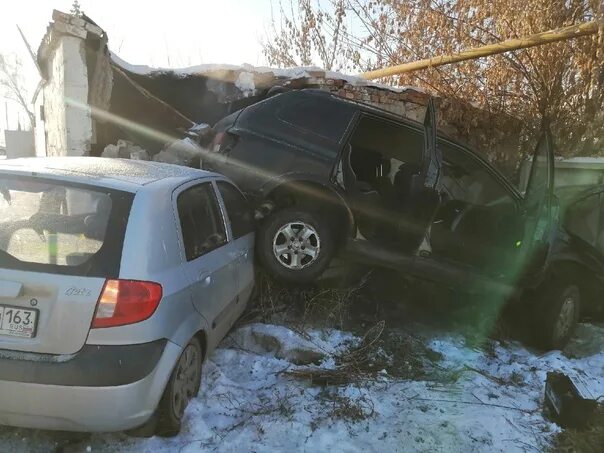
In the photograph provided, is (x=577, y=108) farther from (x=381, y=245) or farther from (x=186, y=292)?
(x=186, y=292)

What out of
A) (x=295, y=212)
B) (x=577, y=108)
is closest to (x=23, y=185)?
(x=295, y=212)

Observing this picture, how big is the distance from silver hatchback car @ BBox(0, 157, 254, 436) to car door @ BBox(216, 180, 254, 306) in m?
0.77

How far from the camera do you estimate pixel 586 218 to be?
20.4ft

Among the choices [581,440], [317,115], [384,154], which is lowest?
[581,440]

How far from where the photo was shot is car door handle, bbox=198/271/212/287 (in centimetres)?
298

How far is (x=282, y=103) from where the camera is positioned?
4.95 m

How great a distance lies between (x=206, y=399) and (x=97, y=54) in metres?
5.25

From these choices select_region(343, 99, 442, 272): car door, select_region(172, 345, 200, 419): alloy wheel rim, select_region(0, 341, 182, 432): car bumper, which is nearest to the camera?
select_region(0, 341, 182, 432): car bumper

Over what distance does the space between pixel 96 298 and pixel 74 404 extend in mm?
517

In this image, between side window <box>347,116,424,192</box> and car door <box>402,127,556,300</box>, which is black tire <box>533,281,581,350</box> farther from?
side window <box>347,116,424,192</box>

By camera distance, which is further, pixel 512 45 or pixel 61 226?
pixel 512 45

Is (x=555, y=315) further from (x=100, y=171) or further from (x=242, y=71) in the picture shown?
(x=242, y=71)

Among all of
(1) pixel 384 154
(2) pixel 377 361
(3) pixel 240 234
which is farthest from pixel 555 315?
(3) pixel 240 234

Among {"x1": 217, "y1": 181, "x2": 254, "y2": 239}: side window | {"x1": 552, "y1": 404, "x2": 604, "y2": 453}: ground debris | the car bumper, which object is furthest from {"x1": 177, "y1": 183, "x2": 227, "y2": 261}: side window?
{"x1": 552, "y1": 404, "x2": 604, "y2": 453}: ground debris
